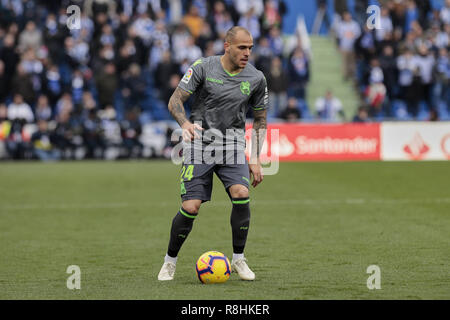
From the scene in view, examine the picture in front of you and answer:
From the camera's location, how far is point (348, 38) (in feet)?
90.3

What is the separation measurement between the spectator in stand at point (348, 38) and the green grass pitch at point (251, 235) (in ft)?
27.5

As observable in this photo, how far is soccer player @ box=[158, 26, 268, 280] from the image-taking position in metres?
7.43

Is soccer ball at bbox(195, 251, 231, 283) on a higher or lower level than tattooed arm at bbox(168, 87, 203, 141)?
lower

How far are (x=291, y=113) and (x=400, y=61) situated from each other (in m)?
4.21

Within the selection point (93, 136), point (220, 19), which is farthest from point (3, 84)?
point (220, 19)

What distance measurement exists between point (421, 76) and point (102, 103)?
32.5ft

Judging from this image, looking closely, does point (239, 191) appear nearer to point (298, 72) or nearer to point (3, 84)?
point (3, 84)

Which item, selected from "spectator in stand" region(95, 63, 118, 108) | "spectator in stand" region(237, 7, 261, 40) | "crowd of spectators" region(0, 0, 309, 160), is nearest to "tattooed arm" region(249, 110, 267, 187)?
"crowd of spectators" region(0, 0, 309, 160)

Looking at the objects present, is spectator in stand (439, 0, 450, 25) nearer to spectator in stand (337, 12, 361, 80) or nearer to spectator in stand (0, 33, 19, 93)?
spectator in stand (337, 12, 361, 80)

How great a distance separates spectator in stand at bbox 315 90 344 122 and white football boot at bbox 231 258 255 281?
60.3 ft

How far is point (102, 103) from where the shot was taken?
2481 cm

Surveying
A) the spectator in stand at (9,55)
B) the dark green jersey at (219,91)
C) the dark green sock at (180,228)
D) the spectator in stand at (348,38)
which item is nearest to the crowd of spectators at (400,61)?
the spectator in stand at (348,38)
